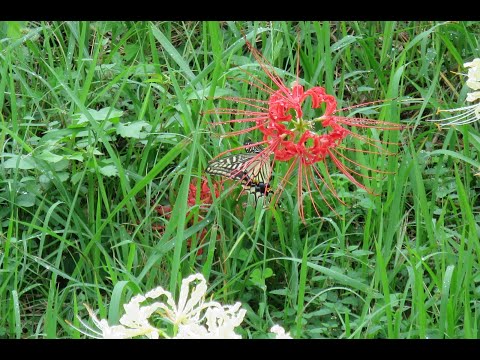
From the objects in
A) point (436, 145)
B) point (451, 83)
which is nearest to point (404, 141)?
point (436, 145)

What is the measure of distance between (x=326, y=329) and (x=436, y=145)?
1.15 metres

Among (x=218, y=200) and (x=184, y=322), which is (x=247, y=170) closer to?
(x=218, y=200)

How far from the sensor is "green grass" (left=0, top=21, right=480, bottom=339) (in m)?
2.52

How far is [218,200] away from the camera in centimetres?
280

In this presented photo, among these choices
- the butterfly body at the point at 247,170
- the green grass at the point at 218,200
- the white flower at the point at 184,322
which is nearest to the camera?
the white flower at the point at 184,322

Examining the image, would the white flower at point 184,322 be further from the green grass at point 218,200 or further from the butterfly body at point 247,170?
the butterfly body at point 247,170

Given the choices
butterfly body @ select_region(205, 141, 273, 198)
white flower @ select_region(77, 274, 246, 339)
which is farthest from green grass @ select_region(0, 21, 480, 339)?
white flower @ select_region(77, 274, 246, 339)

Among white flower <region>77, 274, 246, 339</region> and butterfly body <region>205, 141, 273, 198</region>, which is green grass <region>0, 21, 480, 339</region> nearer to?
butterfly body <region>205, 141, 273, 198</region>

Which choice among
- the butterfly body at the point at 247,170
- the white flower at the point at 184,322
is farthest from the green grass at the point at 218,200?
the white flower at the point at 184,322

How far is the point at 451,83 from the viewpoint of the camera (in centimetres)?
357

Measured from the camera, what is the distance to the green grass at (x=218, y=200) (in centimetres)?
252

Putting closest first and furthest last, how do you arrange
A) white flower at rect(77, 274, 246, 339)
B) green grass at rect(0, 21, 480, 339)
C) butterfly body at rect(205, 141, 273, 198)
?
white flower at rect(77, 274, 246, 339) < green grass at rect(0, 21, 480, 339) < butterfly body at rect(205, 141, 273, 198)
